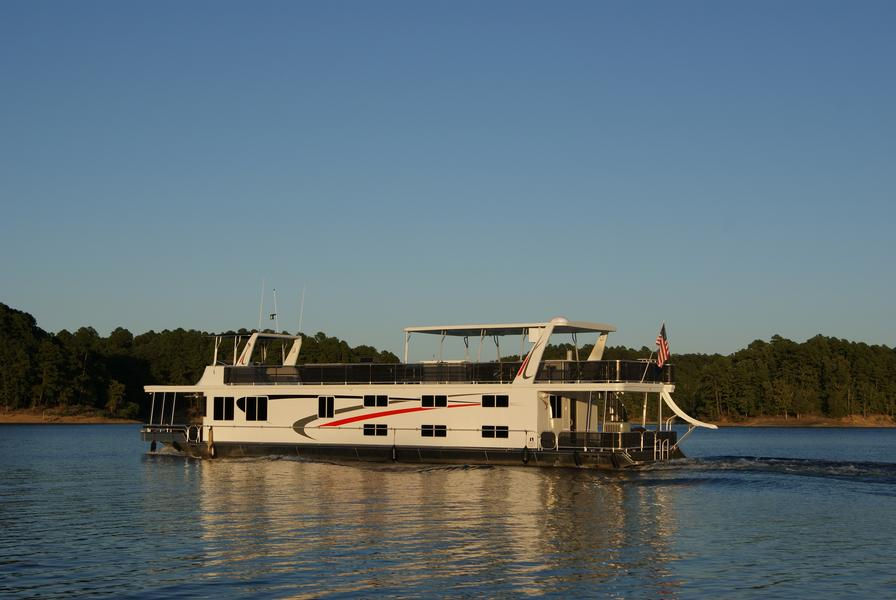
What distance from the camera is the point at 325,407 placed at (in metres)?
49.3

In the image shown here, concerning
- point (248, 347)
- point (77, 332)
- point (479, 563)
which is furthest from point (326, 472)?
point (77, 332)

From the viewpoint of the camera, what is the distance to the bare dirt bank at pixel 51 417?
134m

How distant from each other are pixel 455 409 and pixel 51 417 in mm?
103453

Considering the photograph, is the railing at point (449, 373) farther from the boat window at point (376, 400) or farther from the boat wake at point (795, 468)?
the boat wake at point (795, 468)

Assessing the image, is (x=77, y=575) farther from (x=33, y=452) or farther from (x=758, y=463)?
(x=33, y=452)

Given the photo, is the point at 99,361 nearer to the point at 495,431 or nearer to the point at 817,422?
the point at 817,422

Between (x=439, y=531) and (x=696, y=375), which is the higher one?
(x=696, y=375)

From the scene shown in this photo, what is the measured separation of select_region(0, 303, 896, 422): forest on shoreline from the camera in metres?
136

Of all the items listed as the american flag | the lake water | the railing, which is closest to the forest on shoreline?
the railing

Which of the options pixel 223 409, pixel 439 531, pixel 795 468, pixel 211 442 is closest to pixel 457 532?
pixel 439 531

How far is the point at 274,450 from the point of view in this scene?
5019 cm

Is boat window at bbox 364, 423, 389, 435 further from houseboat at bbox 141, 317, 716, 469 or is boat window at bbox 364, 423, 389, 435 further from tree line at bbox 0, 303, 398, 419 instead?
tree line at bbox 0, 303, 398, 419

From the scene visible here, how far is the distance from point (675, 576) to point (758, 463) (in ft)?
82.2

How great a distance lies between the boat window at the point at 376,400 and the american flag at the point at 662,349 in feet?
41.0
